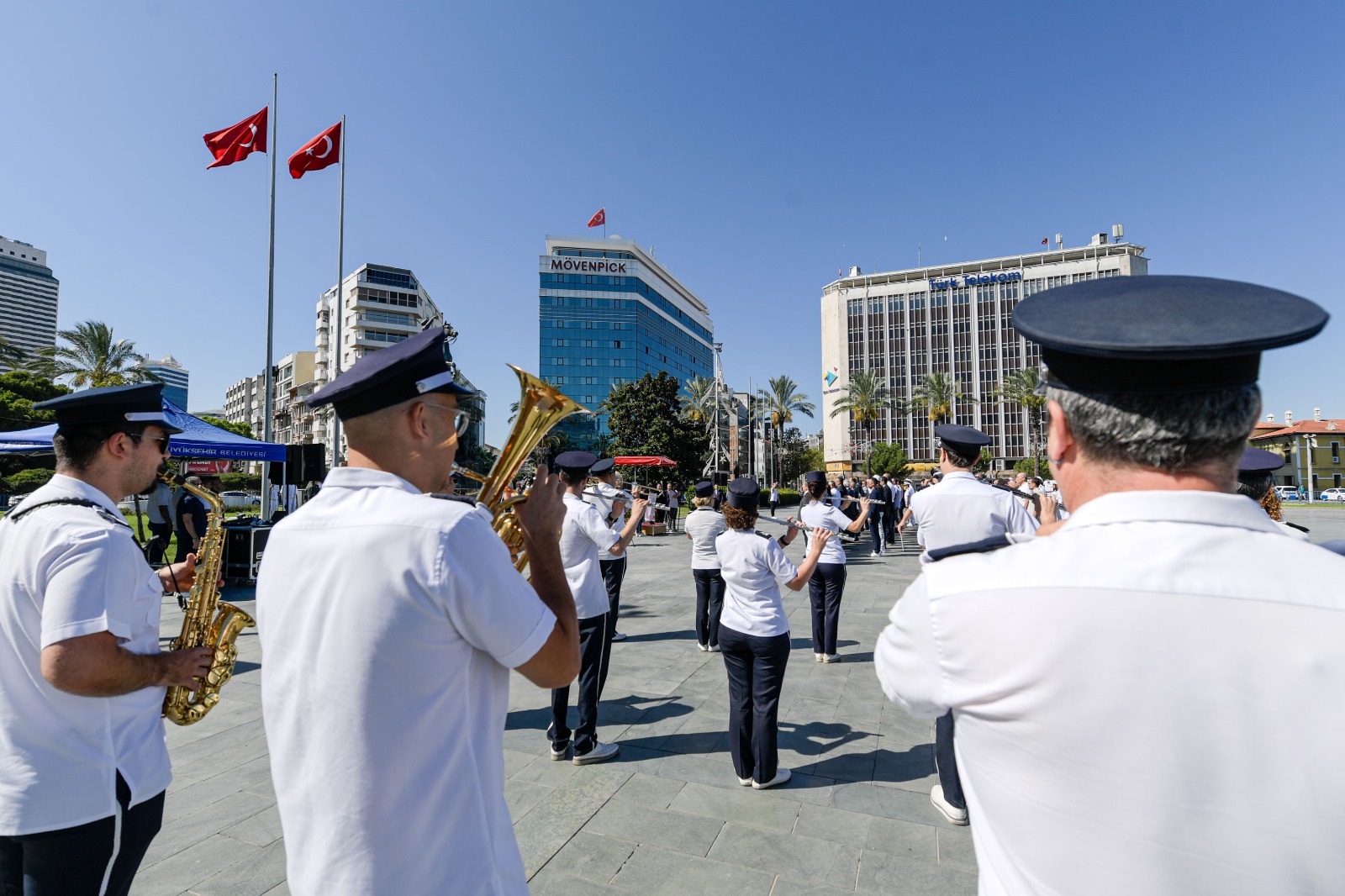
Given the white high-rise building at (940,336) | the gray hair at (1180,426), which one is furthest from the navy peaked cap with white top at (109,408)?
the white high-rise building at (940,336)

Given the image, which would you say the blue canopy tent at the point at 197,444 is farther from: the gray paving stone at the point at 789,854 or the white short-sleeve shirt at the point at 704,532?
the gray paving stone at the point at 789,854

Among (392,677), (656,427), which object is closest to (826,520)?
(392,677)

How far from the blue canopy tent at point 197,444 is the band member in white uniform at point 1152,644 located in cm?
1214

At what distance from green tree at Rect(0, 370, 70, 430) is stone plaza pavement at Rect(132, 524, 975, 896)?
41.7 meters

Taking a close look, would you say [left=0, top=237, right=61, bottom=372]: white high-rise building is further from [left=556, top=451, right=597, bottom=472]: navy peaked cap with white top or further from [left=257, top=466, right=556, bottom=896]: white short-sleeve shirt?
[left=257, top=466, right=556, bottom=896]: white short-sleeve shirt

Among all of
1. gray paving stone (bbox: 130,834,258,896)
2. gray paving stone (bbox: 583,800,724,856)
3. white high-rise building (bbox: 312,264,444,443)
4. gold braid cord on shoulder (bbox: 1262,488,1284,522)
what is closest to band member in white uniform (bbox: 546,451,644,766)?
gray paving stone (bbox: 583,800,724,856)

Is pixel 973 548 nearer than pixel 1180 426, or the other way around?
pixel 1180 426

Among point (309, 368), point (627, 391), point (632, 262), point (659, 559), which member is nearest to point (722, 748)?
point (659, 559)

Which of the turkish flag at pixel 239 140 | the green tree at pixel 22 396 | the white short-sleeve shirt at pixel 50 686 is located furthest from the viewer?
the green tree at pixel 22 396

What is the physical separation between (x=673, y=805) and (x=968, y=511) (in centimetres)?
280

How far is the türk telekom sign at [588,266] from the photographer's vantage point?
83512mm

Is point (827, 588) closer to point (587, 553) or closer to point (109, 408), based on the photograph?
point (587, 553)

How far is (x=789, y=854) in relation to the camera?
11.8ft

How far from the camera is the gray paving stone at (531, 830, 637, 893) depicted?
339 cm
